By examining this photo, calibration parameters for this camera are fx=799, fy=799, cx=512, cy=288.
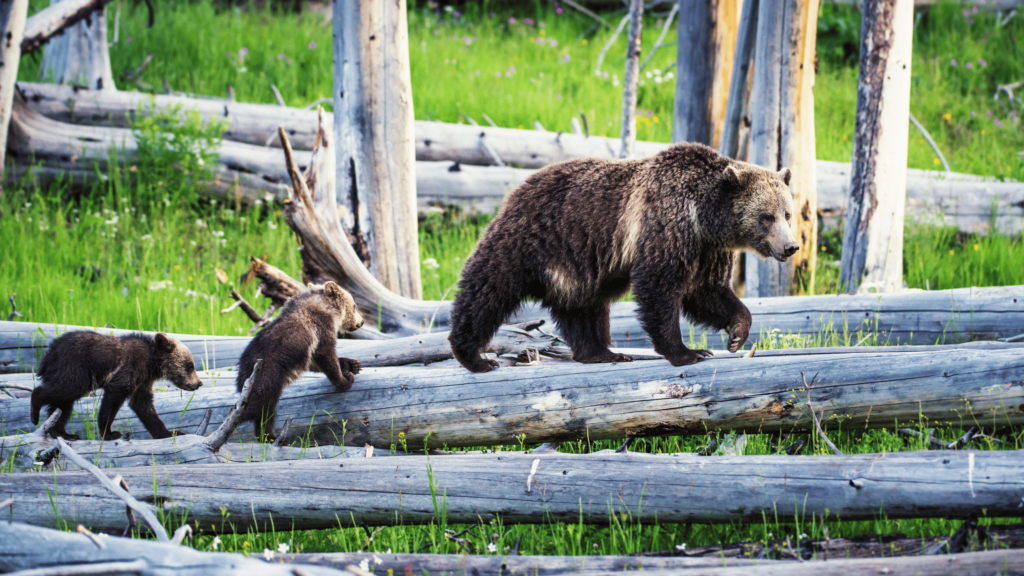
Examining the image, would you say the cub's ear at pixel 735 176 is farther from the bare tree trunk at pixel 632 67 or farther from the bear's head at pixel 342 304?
the bare tree trunk at pixel 632 67

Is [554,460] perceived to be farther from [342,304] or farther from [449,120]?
[449,120]

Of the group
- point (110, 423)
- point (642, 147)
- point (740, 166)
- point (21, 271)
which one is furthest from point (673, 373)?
point (21, 271)

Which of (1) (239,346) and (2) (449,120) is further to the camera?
(2) (449,120)

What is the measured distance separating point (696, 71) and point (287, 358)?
14.1ft

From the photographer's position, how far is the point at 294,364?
409cm

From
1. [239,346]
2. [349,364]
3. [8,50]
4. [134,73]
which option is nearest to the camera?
[349,364]

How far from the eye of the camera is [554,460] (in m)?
3.16

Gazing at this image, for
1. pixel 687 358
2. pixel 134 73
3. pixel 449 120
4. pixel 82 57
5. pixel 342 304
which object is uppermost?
pixel 82 57

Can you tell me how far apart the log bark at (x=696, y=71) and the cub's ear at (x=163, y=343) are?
4.34 m

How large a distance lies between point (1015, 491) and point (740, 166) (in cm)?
200

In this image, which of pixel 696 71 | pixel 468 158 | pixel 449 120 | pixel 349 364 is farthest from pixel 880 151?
pixel 449 120

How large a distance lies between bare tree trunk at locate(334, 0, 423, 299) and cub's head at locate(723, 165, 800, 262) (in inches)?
111

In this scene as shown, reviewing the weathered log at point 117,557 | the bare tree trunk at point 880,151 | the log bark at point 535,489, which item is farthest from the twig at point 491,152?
the weathered log at point 117,557

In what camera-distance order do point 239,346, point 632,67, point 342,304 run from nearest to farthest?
point 342,304, point 239,346, point 632,67
